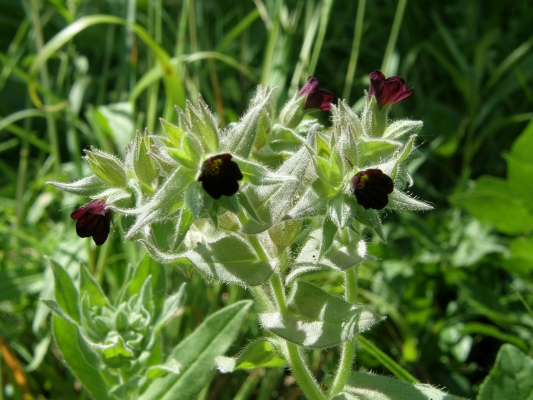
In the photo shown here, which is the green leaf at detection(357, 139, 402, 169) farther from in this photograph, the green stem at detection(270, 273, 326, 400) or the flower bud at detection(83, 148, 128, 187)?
the flower bud at detection(83, 148, 128, 187)

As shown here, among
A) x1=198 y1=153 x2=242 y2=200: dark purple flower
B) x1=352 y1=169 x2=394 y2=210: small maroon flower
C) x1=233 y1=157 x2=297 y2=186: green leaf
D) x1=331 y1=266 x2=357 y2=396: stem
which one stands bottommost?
x1=331 y1=266 x2=357 y2=396: stem

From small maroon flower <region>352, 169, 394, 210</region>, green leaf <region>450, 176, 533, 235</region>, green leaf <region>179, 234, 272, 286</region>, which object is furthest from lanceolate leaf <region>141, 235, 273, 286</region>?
green leaf <region>450, 176, 533, 235</region>

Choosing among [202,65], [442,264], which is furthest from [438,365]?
[202,65]

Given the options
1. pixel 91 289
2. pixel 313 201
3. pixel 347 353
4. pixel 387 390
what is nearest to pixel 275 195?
pixel 313 201

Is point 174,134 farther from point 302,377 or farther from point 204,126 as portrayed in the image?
point 302,377

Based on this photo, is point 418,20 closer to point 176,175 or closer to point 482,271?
point 482,271

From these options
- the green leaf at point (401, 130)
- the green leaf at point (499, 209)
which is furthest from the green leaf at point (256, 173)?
the green leaf at point (499, 209)
